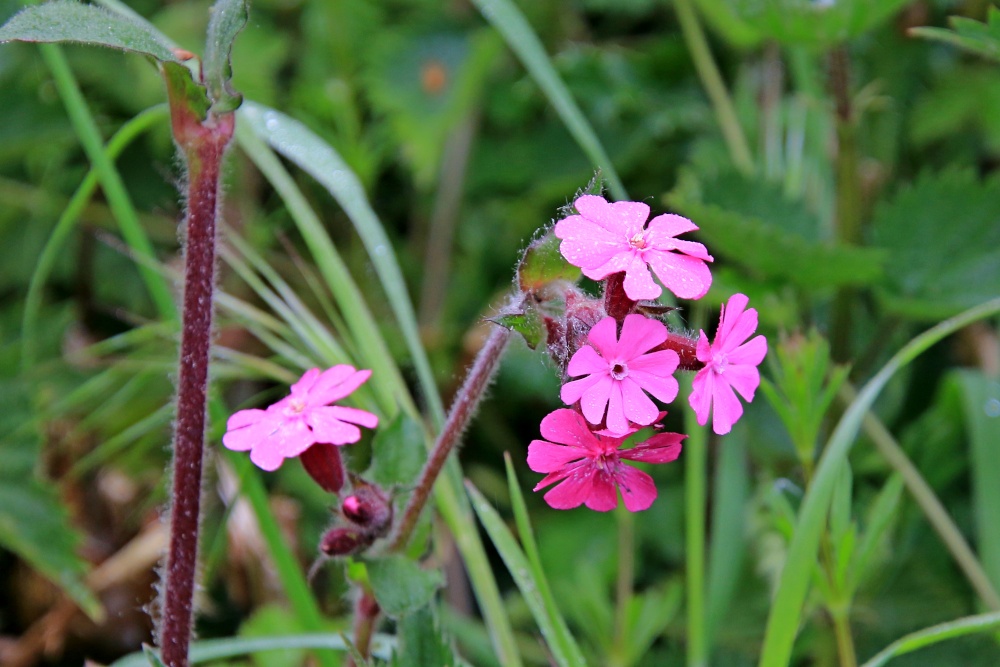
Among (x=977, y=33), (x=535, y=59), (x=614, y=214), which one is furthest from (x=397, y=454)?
(x=977, y=33)

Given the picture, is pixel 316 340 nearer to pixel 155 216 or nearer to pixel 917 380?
pixel 155 216

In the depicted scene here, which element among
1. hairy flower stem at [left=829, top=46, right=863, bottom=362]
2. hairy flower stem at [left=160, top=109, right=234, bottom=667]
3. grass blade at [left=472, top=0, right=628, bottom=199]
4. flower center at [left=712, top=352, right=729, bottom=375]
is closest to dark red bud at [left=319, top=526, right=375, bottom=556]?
hairy flower stem at [left=160, top=109, right=234, bottom=667]

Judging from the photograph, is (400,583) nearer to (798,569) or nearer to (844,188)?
(798,569)

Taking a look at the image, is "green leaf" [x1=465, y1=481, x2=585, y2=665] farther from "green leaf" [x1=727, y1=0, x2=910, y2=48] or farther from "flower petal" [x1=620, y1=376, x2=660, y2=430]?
"green leaf" [x1=727, y1=0, x2=910, y2=48]

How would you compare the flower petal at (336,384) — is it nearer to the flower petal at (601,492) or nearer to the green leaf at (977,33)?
the flower petal at (601,492)

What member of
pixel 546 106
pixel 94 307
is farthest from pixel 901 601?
pixel 94 307
